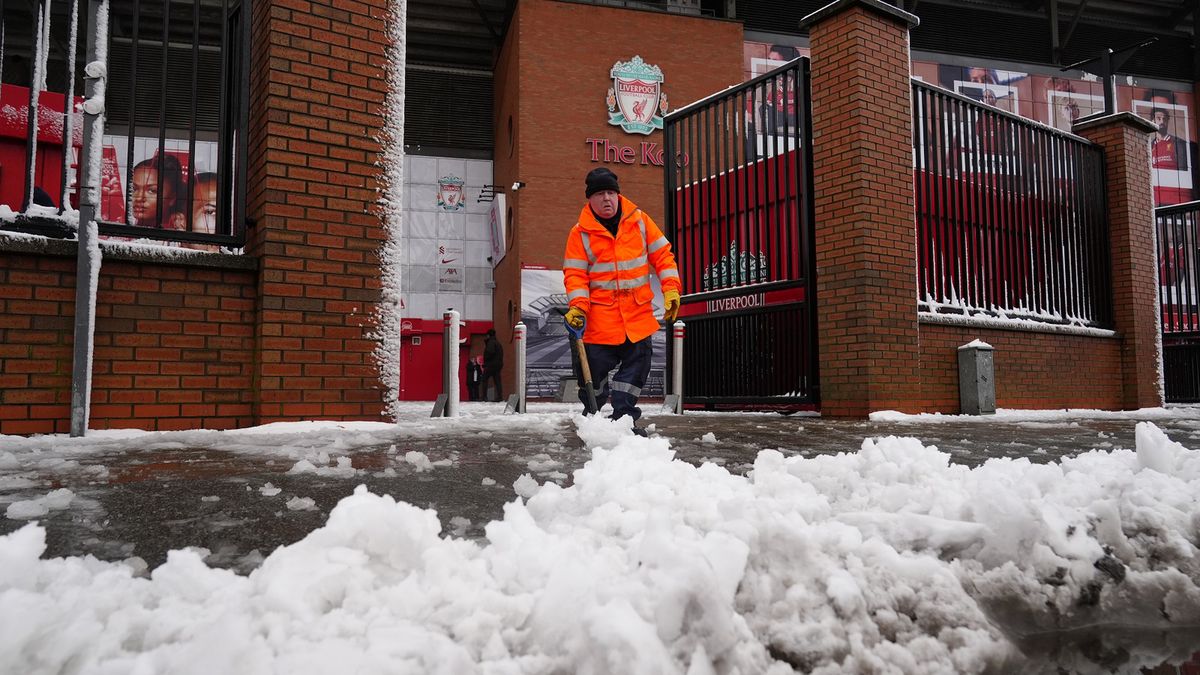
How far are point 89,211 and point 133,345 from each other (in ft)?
2.31

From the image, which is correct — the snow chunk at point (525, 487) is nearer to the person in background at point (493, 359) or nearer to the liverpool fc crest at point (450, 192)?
the person in background at point (493, 359)

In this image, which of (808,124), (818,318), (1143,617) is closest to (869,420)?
(818,318)

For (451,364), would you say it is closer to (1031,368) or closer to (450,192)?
(1031,368)

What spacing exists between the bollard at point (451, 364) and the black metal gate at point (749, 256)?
2766 millimetres

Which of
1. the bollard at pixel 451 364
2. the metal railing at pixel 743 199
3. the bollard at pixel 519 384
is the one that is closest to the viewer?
the bollard at pixel 451 364

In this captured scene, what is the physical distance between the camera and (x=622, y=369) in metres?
4.68

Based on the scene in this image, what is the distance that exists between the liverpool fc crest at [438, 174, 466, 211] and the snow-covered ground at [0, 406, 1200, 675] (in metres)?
19.1

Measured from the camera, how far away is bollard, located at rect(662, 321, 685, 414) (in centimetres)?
823

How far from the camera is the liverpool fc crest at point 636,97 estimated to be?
17.7 m

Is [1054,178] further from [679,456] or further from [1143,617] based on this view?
[1143,617]

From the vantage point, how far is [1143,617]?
1528 millimetres

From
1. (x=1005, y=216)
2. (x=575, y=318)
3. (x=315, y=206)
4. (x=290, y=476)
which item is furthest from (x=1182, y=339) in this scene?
(x=290, y=476)

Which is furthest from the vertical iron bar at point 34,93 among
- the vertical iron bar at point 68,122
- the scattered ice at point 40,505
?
the scattered ice at point 40,505

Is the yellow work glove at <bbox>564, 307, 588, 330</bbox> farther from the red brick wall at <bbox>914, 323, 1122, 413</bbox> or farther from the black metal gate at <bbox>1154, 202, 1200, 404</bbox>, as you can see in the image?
the black metal gate at <bbox>1154, 202, 1200, 404</bbox>
